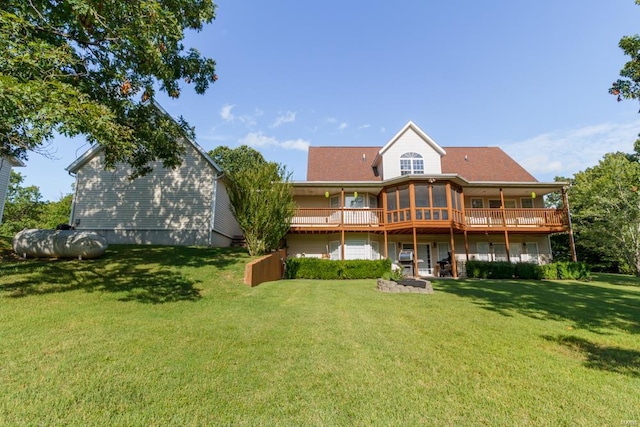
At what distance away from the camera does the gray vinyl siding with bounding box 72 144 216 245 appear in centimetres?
1590

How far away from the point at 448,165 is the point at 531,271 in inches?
355

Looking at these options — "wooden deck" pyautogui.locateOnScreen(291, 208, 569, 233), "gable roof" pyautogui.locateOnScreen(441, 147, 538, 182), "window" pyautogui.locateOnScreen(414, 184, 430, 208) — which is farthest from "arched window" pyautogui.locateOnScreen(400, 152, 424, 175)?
"wooden deck" pyautogui.locateOnScreen(291, 208, 569, 233)

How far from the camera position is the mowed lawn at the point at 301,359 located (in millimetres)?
2926

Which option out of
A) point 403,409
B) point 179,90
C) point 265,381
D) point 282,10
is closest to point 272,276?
point 179,90

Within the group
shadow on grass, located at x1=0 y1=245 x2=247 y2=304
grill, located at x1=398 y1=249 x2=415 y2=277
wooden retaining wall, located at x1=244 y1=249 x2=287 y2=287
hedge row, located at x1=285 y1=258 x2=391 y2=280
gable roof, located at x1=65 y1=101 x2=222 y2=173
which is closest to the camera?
shadow on grass, located at x1=0 y1=245 x2=247 y2=304

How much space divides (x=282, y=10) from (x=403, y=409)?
46.4ft

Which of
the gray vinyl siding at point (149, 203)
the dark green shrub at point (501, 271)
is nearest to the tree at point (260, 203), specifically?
the gray vinyl siding at point (149, 203)

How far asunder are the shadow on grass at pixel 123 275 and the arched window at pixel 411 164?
479 inches

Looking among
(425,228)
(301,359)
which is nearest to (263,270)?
(301,359)

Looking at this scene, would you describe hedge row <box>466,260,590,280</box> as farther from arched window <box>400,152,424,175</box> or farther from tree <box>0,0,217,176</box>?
tree <box>0,0,217,176</box>

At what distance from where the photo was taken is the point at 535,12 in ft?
35.3

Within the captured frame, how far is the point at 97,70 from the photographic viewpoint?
902 cm

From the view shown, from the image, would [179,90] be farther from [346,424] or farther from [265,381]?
[346,424]

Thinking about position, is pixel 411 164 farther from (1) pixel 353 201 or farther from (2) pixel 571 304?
(2) pixel 571 304
